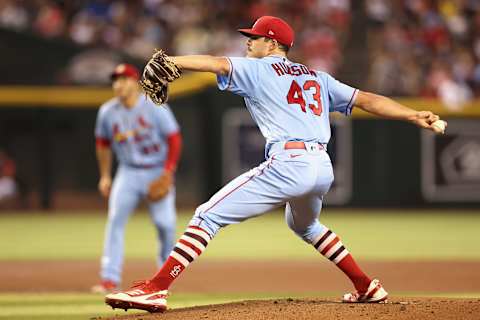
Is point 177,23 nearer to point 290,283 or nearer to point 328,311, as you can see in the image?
point 290,283

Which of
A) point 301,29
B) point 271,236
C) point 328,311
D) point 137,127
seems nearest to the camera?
point 328,311

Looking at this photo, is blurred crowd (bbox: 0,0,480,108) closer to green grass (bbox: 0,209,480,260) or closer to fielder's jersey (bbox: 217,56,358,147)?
green grass (bbox: 0,209,480,260)

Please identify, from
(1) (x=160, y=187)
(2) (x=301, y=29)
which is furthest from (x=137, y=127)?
(2) (x=301, y=29)

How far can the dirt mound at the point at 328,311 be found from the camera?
5348 millimetres

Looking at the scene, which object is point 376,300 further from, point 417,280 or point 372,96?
point 417,280

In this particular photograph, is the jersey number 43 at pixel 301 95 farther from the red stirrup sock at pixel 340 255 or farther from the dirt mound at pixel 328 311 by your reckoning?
the dirt mound at pixel 328 311

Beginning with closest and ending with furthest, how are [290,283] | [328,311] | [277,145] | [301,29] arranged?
1. [328,311]
2. [277,145]
3. [290,283]
4. [301,29]

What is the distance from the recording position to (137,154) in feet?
27.5

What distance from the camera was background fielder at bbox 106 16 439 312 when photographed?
5512mm

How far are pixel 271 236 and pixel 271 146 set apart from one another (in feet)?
24.8

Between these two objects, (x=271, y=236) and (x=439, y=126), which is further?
(x=271, y=236)

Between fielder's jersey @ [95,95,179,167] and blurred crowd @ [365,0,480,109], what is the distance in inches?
332

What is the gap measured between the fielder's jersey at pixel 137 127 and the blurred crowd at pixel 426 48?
8.44 meters

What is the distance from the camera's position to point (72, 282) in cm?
859
